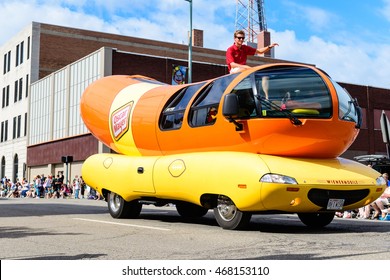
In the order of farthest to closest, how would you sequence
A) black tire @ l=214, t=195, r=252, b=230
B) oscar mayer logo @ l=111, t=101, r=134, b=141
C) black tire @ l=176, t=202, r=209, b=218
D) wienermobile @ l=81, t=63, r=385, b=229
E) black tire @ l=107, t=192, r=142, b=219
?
black tire @ l=176, t=202, r=209, b=218 → black tire @ l=107, t=192, r=142, b=219 → oscar mayer logo @ l=111, t=101, r=134, b=141 → black tire @ l=214, t=195, r=252, b=230 → wienermobile @ l=81, t=63, r=385, b=229

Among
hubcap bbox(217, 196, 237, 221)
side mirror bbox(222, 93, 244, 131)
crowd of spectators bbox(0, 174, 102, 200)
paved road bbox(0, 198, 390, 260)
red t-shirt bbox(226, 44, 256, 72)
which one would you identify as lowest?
paved road bbox(0, 198, 390, 260)

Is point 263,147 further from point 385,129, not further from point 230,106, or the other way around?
point 385,129

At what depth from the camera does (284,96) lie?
9.02 meters

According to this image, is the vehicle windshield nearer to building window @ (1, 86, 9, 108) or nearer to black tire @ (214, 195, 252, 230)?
black tire @ (214, 195, 252, 230)

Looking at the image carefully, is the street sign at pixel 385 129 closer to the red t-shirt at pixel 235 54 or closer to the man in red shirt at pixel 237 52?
the man in red shirt at pixel 237 52

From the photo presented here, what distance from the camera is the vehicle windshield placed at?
8.99 metres

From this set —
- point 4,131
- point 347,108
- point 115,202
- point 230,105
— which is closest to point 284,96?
point 230,105

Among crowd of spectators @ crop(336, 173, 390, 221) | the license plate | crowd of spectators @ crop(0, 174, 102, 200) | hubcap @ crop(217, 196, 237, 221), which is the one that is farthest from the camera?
crowd of spectators @ crop(0, 174, 102, 200)

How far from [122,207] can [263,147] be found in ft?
14.0

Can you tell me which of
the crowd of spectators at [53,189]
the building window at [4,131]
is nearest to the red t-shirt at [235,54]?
the crowd of spectators at [53,189]

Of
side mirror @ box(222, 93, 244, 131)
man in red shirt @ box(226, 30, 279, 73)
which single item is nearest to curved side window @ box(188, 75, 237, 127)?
side mirror @ box(222, 93, 244, 131)

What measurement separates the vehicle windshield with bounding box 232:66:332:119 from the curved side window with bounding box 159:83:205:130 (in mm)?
1552

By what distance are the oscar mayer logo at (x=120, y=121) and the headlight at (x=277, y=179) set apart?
14.1ft

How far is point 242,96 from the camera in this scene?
9.19 m
